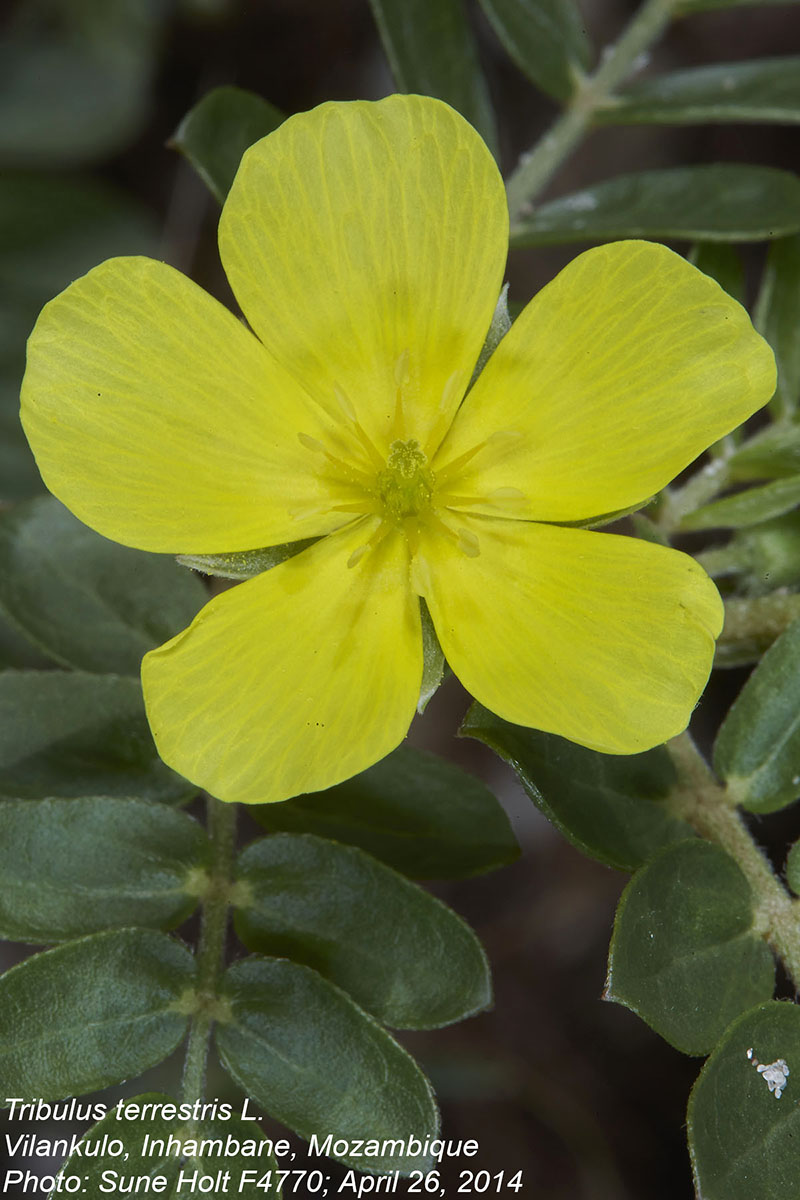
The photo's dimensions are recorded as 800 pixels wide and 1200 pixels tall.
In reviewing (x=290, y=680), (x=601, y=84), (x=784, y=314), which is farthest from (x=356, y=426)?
(x=601, y=84)

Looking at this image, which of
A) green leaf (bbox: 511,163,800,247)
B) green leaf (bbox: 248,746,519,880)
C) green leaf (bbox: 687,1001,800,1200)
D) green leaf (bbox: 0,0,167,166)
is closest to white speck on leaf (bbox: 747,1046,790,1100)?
green leaf (bbox: 687,1001,800,1200)

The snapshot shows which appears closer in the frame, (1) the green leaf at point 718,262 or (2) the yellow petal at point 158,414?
(2) the yellow petal at point 158,414

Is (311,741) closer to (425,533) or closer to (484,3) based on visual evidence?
(425,533)

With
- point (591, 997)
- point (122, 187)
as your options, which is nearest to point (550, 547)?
point (591, 997)

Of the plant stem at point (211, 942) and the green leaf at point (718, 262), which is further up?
the green leaf at point (718, 262)

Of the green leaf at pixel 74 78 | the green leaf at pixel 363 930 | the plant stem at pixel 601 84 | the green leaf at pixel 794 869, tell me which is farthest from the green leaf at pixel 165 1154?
the green leaf at pixel 74 78

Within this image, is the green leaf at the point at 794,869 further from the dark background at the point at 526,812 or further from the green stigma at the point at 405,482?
the dark background at the point at 526,812
